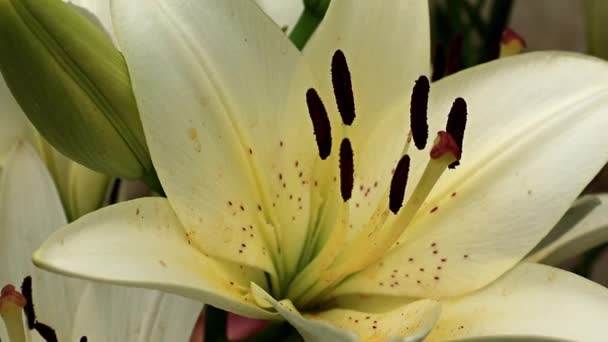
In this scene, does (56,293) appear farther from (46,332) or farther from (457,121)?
(457,121)

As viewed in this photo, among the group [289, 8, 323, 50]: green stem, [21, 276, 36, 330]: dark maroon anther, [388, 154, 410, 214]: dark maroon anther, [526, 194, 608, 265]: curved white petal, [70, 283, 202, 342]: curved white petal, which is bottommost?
[70, 283, 202, 342]: curved white petal

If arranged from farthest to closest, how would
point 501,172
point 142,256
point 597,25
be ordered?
point 597,25
point 501,172
point 142,256

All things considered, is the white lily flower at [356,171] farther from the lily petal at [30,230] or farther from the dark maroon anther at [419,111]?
the lily petal at [30,230]

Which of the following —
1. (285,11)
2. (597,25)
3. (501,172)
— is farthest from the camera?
(597,25)

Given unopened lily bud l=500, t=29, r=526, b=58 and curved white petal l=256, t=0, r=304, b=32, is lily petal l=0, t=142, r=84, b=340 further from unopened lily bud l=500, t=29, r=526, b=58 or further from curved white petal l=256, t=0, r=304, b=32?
unopened lily bud l=500, t=29, r=526, b=58

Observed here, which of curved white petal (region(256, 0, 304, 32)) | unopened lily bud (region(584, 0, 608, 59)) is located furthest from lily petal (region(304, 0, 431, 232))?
unopened lily bud (region(584, 0, 608, 59))

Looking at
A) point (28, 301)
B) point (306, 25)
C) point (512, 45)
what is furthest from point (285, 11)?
point (28, 301)

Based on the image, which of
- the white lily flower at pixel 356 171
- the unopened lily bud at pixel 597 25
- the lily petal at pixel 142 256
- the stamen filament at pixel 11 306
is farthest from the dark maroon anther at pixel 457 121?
the unopened lily bud at pixel 597 25
